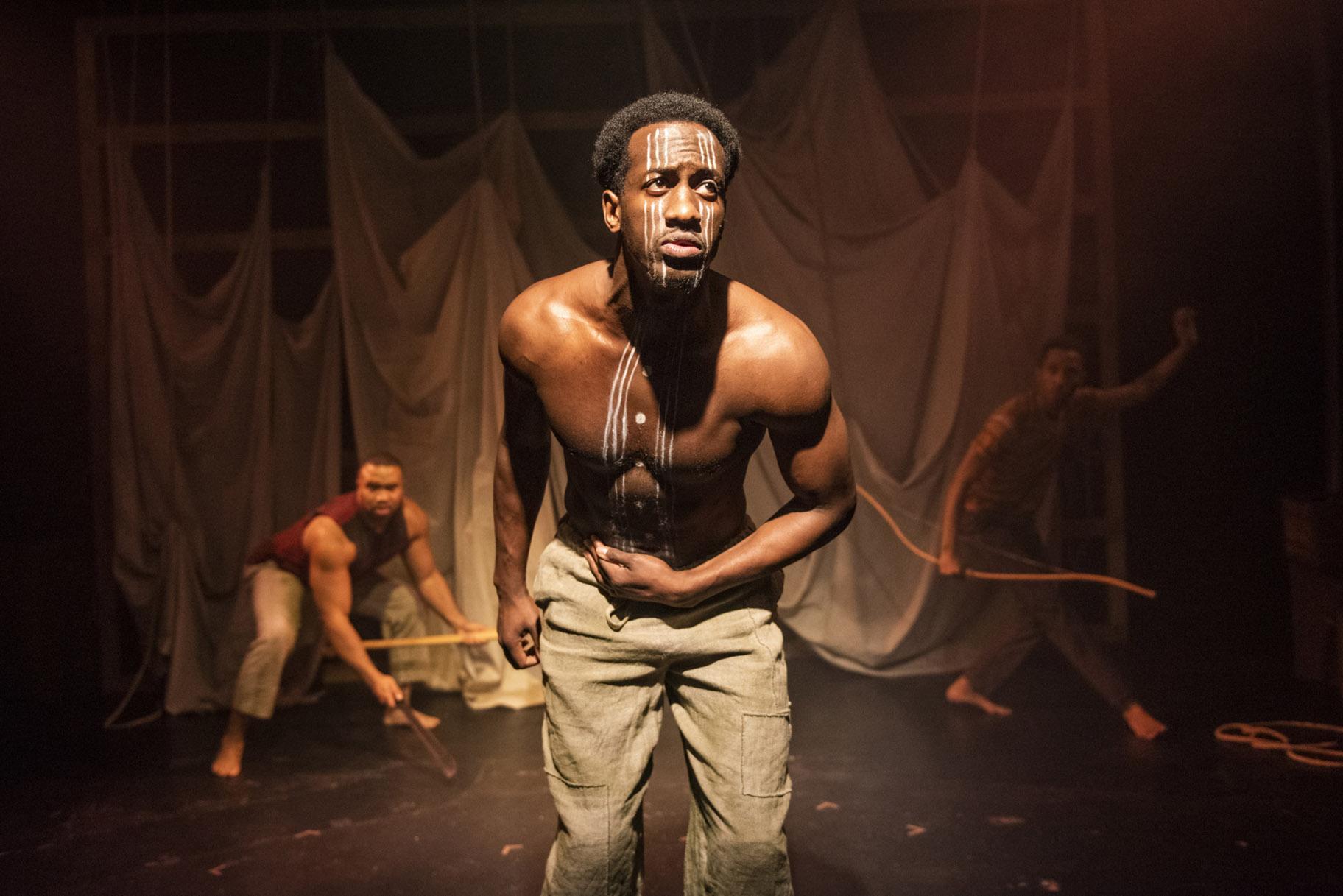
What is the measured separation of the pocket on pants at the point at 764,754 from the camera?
2014mm

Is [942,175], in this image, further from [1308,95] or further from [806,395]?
[806,395]

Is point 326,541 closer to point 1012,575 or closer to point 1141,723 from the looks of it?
point 1012,575

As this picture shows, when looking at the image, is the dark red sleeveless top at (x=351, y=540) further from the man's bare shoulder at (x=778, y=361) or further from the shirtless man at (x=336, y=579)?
the man's bare shoulder at (x=778, y=361)

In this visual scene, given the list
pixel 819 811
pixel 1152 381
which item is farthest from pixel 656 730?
pixel 1152 381

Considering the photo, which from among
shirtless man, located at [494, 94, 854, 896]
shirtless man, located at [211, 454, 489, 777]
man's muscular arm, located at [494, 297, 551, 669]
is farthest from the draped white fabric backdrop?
shirtless man, located at [494, 94, 854, 896]

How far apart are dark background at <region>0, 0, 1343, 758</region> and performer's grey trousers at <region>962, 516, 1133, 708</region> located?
0.73m

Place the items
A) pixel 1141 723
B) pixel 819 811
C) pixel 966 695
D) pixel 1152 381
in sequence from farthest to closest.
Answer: pixel 1152 381, pixel 966 695, pixel 1141 723, pixel 819 811

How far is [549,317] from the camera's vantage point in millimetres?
2061

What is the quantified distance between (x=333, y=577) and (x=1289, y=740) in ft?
11.4

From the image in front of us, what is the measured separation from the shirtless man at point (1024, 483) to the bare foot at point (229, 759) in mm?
2729

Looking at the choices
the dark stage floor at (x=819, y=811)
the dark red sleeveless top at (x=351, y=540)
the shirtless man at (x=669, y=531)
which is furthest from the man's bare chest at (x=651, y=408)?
the dark red sleeveless top at (x=351, y=540)

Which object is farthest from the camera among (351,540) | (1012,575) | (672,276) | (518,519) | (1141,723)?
(1012,575)

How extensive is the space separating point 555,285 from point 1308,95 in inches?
168

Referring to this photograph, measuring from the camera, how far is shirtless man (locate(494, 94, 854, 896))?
2004 millimetres
